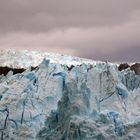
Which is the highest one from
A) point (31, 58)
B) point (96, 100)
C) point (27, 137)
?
point (31, 58)

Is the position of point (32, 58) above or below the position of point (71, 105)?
above

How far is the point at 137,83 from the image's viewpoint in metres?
30.4

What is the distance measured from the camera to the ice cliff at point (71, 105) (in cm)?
2172

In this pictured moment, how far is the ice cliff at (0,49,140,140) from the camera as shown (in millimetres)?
21719

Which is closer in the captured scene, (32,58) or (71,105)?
(71,105)

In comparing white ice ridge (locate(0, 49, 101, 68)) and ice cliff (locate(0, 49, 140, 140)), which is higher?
white ice ridge (locate(0, 49, 101, 68))

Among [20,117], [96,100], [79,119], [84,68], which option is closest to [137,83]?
[84,68]

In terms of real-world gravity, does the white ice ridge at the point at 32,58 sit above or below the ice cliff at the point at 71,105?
above

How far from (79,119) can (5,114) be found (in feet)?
20.1

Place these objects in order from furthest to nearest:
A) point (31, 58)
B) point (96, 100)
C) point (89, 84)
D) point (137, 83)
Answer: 1. point (31, 58)
2. point (137, 83)
3. point (89, 84)
4. point (96, 100)

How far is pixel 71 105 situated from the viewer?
22.9 meters

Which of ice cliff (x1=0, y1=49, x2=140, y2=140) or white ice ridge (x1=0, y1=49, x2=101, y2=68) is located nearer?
ice cliff (x1=0, y1=49, x2=140, y2=140)

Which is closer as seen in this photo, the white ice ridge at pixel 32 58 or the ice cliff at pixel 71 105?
the ice cliff at pixel 71 105

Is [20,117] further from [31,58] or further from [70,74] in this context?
[31,58]
